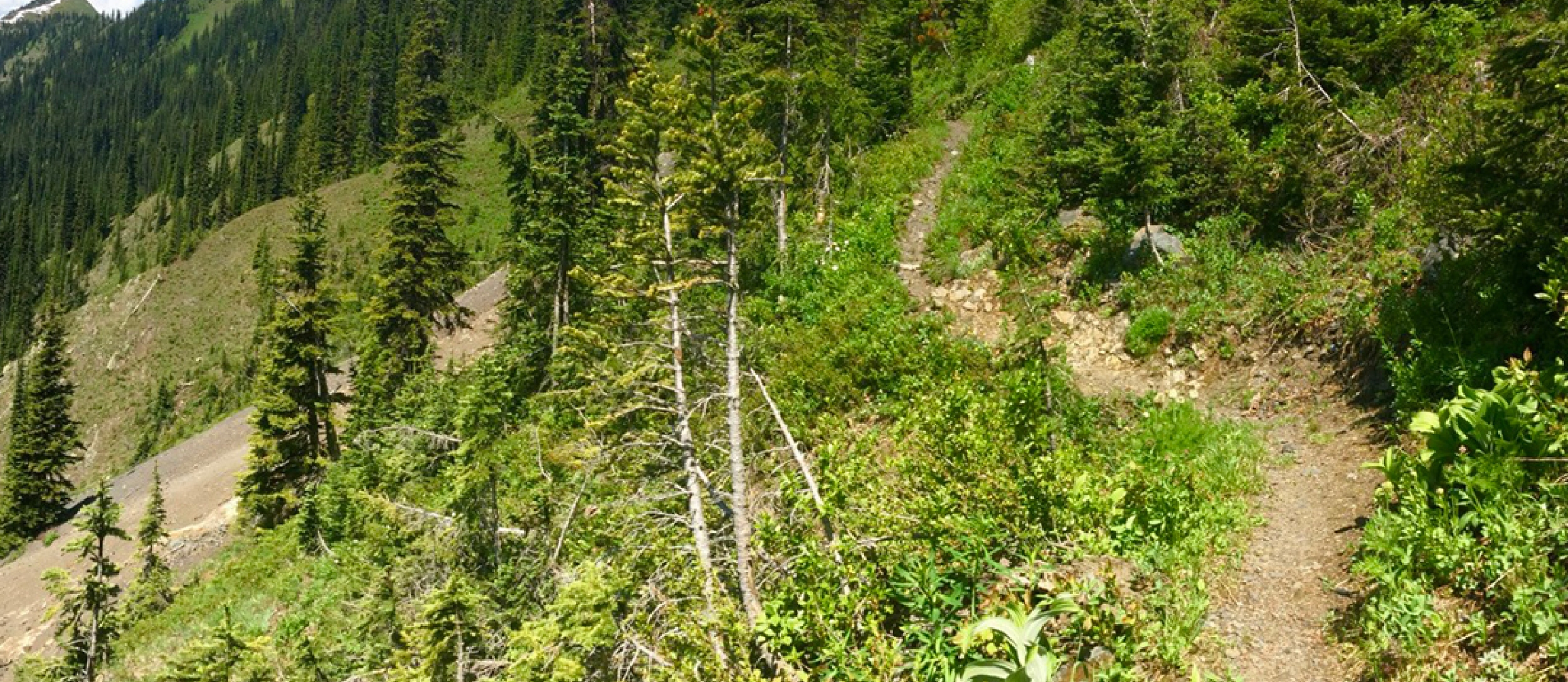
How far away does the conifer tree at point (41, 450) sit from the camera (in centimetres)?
4256

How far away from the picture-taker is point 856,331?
1631cm

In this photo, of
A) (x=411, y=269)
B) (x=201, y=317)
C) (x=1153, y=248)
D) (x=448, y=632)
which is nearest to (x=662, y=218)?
(x=448, y=632)

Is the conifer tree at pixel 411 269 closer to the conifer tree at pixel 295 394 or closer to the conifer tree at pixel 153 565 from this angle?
the conifer tree at pixel 295 394

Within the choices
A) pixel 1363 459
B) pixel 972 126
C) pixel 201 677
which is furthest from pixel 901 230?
pixel 201 677

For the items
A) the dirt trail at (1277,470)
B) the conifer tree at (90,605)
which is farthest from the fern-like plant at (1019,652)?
the conifer tree at (90,605)

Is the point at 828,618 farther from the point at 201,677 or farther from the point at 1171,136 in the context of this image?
the point at 1171,136

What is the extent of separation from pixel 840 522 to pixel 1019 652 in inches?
95.6

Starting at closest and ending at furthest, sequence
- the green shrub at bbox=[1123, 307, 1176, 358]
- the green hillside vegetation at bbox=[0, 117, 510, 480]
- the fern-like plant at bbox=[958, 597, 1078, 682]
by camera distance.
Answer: the fern-like plant at bbox=[958, 597, 1078, 682] → the green shrub at bbox=[1123, 307, 1176, 358] → the green hillside vegetation at bbox=[0, 117, 510, 480]

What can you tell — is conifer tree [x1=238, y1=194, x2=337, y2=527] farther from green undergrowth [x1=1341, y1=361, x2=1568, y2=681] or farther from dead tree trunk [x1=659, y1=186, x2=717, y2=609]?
Answer: green undergrowth [x1=1341, y1=361, x2=1568, y2=681]

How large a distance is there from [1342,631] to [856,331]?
1086cm

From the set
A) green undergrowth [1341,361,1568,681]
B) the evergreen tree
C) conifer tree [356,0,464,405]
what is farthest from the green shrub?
conifer tree [356,0,464,405]

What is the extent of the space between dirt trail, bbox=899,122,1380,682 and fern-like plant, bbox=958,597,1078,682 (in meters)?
1.65

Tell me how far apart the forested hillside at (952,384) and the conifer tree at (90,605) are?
0.11 meters

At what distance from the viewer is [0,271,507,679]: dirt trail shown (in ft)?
100
